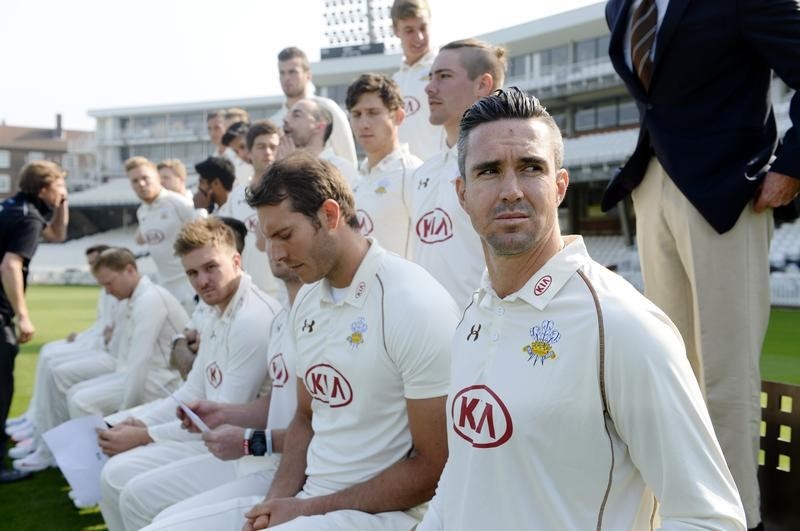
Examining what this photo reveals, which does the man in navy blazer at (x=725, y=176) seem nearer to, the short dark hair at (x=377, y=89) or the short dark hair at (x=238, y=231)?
the short dark hair at (x=377, y=89)

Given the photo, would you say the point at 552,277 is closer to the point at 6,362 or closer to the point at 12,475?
the point at 6,362

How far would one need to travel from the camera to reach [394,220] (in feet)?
13.0

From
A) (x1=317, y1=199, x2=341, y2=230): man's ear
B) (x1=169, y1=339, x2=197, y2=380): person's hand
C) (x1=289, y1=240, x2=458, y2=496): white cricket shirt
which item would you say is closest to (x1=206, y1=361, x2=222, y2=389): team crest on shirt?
(x1=169, y1=339, x2=197, y2=380): person's hand

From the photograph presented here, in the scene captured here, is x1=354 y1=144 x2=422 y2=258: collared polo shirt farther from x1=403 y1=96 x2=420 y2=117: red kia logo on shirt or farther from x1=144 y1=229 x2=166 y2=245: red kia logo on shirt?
x1=144 y1=229 x2=166 y2=245: red kia logo on shirt

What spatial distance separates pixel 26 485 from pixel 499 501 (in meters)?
4.80

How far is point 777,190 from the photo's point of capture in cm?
225

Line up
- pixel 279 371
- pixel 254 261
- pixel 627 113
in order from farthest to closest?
pixel 627 113 < pixel 254 261 < pixel 279 371

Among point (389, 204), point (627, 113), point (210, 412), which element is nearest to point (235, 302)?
point (210, 412)

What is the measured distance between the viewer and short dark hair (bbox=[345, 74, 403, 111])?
4.00 meters

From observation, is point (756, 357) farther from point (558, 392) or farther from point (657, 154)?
point (558, 392)

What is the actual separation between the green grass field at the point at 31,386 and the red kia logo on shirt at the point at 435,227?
270cm

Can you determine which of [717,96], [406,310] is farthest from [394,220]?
[717,96]

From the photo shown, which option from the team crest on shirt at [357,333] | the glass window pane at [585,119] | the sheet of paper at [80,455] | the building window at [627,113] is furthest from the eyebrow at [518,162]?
the glass window pane at [585,119]

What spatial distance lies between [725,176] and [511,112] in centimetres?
99
